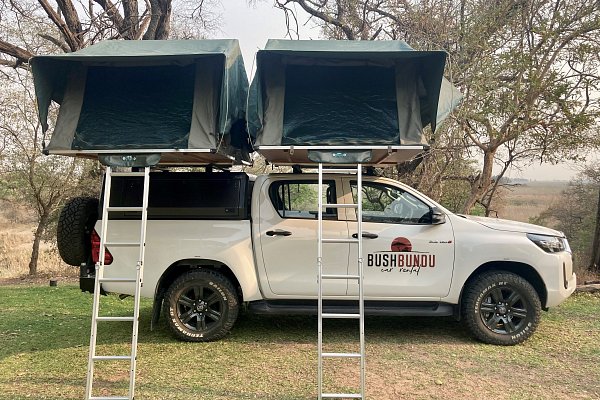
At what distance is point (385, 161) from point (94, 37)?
1043 cm

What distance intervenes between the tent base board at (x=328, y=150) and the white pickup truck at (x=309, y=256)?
0.41 metres

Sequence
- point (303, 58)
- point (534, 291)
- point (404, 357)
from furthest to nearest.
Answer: point (534, 291), point (404, 357), point (303, 58)

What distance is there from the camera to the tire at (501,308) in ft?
17.5

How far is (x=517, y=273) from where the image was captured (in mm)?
5531

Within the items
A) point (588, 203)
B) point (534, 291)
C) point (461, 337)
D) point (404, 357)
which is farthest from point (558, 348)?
point (588, 203)

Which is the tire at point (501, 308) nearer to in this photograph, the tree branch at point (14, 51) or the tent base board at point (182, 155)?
the tent base board at point (182, 155)

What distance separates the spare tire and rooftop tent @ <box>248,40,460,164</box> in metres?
2.33

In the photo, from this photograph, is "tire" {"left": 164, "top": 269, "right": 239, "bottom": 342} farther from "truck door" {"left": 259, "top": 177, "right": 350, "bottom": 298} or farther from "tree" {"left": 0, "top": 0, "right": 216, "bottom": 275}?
"tree" {"left": 0, "top": 0, "right": 216, "bottom": 275}

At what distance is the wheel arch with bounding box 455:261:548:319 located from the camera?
17.9 ft

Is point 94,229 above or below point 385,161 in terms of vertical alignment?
below

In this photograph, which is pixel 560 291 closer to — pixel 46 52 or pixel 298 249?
pixel 298 249

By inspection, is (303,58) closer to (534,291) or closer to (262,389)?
(262,389)

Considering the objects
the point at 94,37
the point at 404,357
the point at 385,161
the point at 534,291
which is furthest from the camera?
the point at 94,37

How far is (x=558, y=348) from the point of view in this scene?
5250mm
